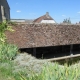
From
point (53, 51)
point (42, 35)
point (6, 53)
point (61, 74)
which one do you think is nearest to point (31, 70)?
point (6, 53)

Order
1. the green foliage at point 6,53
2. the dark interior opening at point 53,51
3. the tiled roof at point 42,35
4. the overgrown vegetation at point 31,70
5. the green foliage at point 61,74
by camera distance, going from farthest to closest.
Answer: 1. the dark interior opening at point 53,51
2. the tiled roof at point 42,35
3. the green foliage at point 6,53
4. the overgrown vegetation at point 31,70
5. the green foliage at point 61,74

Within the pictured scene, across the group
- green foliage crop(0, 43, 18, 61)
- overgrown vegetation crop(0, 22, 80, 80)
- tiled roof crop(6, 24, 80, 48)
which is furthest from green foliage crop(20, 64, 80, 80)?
tiled roof crop(6, 24, 80, 48)

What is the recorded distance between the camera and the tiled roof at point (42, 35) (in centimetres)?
1917

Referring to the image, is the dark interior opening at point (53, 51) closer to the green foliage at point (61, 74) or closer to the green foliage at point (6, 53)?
the green foliage at point (6, 53)

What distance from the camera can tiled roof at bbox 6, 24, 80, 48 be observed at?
62.9ft

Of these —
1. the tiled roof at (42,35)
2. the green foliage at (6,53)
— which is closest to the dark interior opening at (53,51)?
the tiled roof at (42,35)

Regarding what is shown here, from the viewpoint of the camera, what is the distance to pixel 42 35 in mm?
20859

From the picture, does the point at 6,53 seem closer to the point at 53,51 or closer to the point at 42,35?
the point at 42,35

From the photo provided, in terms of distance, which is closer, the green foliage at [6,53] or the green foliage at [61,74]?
the green foliage at [61,74]

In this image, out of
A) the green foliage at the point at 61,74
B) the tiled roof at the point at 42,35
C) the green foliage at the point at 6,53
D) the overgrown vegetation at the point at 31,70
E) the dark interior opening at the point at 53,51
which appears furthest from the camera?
the dark interior opening at the point at 53,51

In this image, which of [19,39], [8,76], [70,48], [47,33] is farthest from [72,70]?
[70,48]

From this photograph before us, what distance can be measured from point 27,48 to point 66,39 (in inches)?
201

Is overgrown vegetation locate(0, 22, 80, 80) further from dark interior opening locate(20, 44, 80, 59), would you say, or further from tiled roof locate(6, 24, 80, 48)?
dark interior opening locate(20, 44, 80, 59)

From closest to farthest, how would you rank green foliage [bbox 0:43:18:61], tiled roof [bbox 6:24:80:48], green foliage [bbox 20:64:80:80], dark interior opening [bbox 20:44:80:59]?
green foliage [bbox 20:64:80:80] < green foliage [bbox 0:43:18:61] < tiled roof [bbox 6:24:80:48] < dark interior opening [bbox 20:44:80:59]
